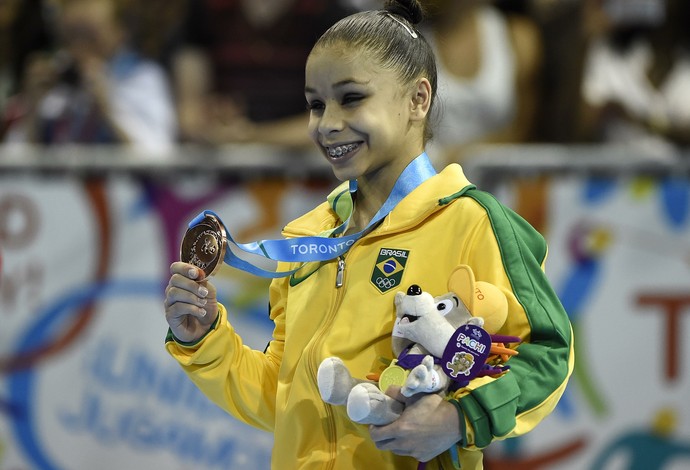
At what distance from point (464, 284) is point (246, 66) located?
3.27 m

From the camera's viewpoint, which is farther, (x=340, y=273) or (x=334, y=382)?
(x=340, y=273)

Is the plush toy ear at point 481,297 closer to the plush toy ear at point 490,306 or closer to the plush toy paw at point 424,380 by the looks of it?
the plush toy ear at point 490,306

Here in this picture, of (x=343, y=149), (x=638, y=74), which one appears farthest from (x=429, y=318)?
(x=638, y=74)

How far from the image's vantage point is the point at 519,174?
15.3ft

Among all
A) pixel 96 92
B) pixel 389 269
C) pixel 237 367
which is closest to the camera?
pixel 389 269

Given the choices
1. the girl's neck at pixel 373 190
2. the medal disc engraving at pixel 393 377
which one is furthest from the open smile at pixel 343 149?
the medal disc engraving at pixel 393 377

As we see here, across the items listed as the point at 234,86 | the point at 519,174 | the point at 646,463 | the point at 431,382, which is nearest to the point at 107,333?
the point at 234,86

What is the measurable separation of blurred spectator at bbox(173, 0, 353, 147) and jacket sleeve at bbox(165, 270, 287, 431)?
2390 millimetres

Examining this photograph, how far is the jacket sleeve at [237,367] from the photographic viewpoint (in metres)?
2.52

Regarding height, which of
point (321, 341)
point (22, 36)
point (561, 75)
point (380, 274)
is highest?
point (22, 36)

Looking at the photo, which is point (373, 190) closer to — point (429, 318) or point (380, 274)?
point (380, 274)

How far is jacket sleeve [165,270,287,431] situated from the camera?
8.26ft

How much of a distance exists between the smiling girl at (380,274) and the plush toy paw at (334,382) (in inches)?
3.6

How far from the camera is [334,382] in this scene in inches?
87.7
